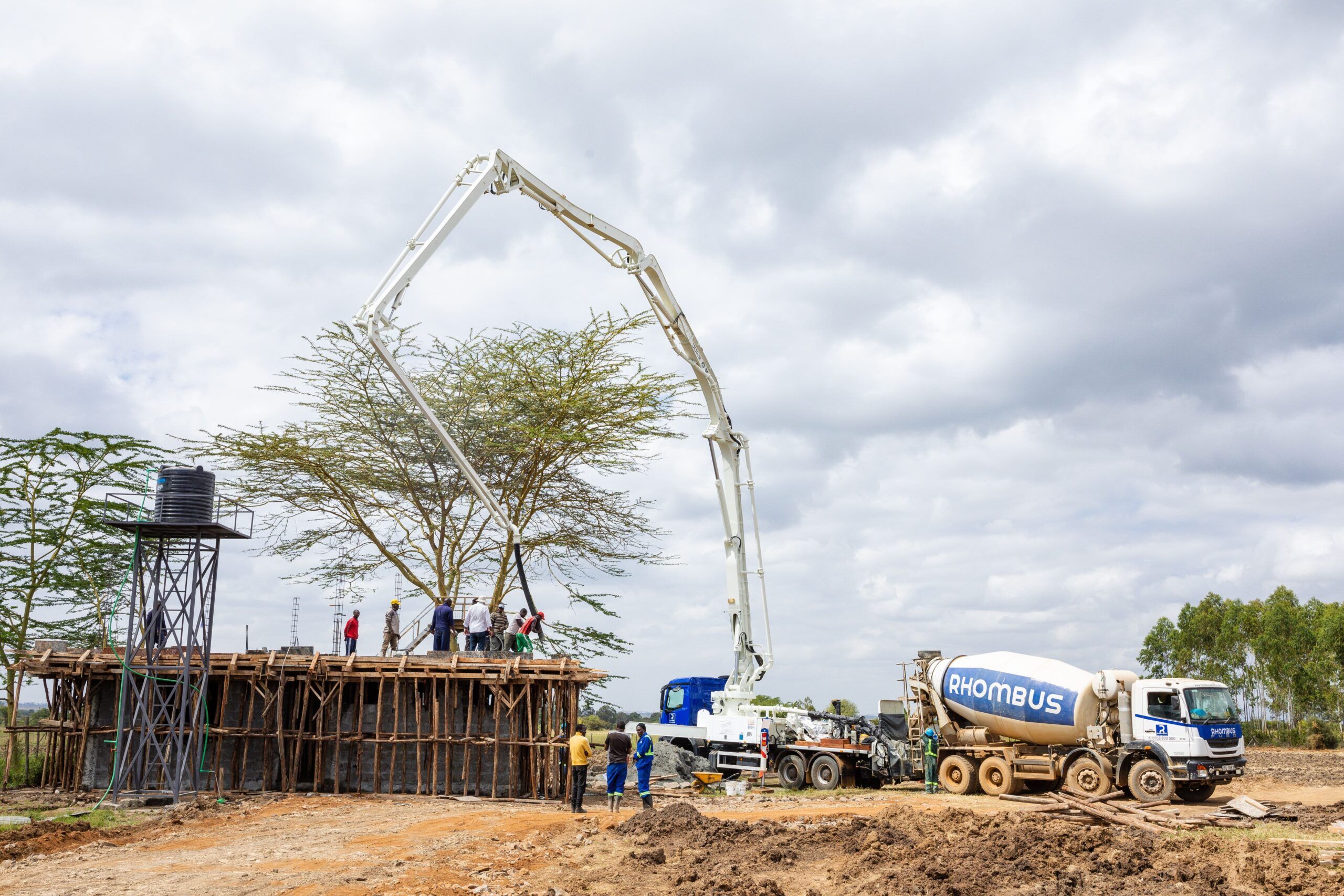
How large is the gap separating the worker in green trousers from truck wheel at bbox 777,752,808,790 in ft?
9.62

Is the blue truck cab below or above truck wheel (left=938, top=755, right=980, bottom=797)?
above

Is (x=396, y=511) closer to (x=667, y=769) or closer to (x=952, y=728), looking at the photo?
(x=667, y=769)

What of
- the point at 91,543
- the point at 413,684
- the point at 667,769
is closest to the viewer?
the point at 413,684

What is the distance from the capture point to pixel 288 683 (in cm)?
2447

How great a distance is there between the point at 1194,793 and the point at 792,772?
9123 millimetres

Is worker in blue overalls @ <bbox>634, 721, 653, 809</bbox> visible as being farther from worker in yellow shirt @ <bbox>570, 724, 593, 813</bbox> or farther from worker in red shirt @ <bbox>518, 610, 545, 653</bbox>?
worker in red shirt @ <bbox>518, 610, 545, 653</bbox>

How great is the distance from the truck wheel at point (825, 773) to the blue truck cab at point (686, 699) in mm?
3726

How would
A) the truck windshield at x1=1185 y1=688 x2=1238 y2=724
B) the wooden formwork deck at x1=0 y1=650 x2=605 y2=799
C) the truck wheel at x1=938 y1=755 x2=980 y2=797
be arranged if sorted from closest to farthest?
1. the truck windshield at x1=1185 y1=688 x2=1238 y2=724
2. the wooden formwork deck at x1=0 y1=650 x2=605 y2=799
3. the truck wheel at x1=938 y1=755 x2=980 y2=797

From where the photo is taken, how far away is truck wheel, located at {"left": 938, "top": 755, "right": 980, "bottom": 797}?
963 inches

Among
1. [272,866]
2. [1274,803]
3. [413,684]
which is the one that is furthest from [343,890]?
[1274,803]

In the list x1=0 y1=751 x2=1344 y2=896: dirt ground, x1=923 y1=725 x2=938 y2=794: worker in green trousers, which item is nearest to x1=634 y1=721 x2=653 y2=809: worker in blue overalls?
x1=0 y1=751 x2=1344 y2=896: dirt ground

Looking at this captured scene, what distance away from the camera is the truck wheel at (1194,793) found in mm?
22438

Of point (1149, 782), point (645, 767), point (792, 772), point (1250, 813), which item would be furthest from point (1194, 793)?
point (645, 767)

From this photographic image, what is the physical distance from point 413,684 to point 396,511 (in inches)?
420
